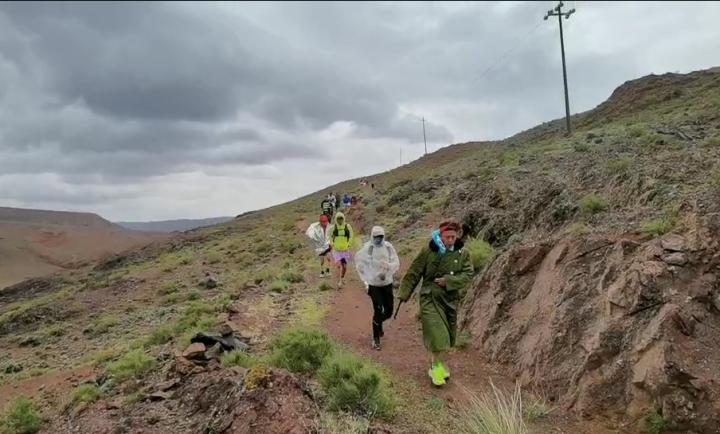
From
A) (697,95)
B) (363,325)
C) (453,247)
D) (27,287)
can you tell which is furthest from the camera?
(27,287)

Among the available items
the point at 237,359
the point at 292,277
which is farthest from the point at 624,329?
the point at 292,277

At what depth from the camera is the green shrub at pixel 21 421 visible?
7.69m

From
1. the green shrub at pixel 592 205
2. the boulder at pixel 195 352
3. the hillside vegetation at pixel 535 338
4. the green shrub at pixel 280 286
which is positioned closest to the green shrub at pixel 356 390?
the hillside vegetation at pixel 535 338

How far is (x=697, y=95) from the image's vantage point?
3159 cm

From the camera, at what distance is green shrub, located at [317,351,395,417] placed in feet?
18.6

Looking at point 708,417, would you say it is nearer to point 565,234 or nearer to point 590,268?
point 590,268

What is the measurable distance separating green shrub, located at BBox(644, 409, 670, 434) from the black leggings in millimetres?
3741

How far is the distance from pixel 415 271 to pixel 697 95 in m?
31.2

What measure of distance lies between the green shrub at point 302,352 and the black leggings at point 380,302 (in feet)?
3.61

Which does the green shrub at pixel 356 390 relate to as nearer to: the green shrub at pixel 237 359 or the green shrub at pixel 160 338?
the green shrub at pixel 237 359

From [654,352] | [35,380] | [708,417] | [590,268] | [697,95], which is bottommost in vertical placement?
[35,380]

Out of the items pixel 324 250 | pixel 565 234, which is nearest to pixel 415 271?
pixel 565 234

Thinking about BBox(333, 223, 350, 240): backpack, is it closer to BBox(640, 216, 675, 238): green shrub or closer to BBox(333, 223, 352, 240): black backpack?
BBox(333, 223, 352, 240): black backpack

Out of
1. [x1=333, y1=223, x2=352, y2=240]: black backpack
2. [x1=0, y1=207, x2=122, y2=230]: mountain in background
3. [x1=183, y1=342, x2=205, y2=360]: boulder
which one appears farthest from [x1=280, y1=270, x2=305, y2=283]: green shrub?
[x1=0, y1=207, x2=122, y2=230]: mountain in background
